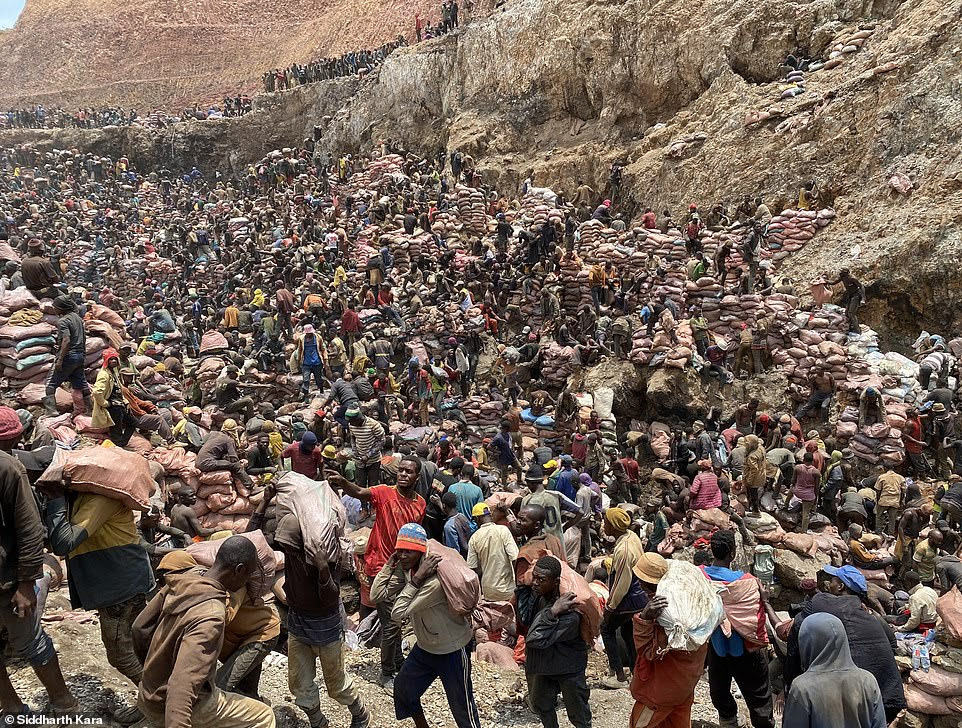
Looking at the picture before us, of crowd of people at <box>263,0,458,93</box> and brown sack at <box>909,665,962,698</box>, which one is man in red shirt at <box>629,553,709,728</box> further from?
crowd of people at <box>263,0,458,93</box>

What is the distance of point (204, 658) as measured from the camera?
2553 millimetres

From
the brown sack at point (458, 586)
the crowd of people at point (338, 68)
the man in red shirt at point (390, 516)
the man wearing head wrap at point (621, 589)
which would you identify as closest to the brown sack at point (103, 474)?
the man in red shirt at point (390, 516)

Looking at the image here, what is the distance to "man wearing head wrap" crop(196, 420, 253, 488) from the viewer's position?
6.67m

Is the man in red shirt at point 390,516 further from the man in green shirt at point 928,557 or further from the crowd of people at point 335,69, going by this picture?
the crowd of people at point 335,69

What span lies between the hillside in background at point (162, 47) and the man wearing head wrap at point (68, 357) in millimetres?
32593

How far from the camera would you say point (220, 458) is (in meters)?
6.97

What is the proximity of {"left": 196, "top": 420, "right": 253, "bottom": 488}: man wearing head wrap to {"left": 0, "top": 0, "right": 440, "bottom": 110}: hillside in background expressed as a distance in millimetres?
33401

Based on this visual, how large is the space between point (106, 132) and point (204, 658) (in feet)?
106

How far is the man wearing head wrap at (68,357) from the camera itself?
6.90 metres

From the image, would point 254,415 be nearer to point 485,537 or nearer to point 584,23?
point 485,537

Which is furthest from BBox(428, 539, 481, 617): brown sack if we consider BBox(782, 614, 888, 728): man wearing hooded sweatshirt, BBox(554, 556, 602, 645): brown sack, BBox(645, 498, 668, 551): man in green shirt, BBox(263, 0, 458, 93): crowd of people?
BBox(263, 0, 458, 93): crowd of people

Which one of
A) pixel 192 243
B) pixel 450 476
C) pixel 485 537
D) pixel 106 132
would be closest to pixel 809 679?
A: pixel 485 537

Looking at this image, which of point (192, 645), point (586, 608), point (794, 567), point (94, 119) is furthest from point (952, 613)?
point (94, 119)

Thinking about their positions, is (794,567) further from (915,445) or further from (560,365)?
(560,365)
